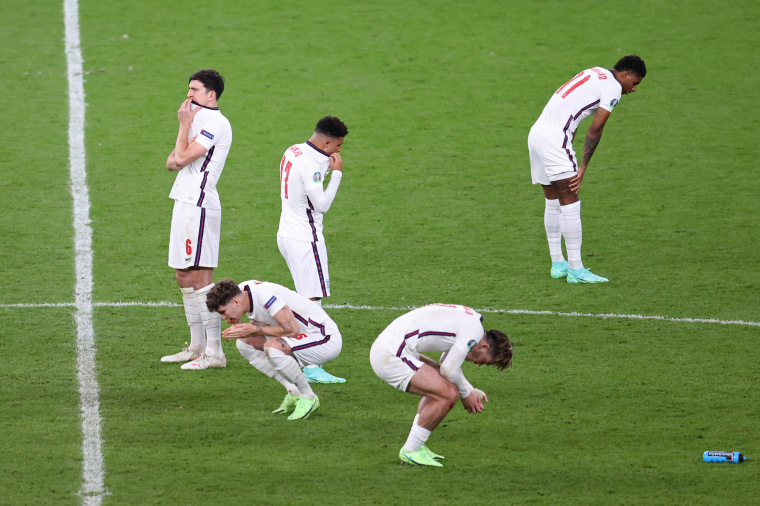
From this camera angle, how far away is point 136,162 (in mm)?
13742

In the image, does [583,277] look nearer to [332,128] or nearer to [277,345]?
[332,128]

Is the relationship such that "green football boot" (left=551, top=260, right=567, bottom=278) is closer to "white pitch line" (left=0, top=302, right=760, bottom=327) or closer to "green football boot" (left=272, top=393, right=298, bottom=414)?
"white pitch line" (left=0, top=302, right=760, bottom=327)

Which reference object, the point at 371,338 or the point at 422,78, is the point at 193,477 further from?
the point at 422,78

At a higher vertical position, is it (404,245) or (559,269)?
(559,269)

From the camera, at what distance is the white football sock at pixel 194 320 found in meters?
8.32

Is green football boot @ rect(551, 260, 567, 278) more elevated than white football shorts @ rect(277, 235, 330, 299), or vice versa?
white football shorts @ rect(277, 235, 330, 299)

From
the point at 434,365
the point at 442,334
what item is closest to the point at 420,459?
the point at 434,365

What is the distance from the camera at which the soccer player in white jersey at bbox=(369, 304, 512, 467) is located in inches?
256

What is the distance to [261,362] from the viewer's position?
7.27m

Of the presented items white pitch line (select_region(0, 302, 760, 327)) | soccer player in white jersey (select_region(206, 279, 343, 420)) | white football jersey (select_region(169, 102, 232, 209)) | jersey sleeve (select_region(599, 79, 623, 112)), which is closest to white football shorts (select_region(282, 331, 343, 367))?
soccer player in white jersey (select_region(206, 279, 343, 420))

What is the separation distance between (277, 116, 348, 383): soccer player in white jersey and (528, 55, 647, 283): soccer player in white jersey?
9.91ft

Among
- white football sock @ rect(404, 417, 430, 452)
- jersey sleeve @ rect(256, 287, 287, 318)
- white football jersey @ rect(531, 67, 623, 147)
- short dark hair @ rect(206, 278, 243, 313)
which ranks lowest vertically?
white football sock @ rect(404, 417, 430, 452)

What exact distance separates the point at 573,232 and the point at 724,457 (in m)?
3.98

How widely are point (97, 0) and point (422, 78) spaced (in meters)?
6.62
